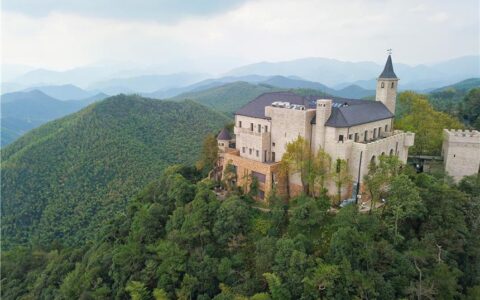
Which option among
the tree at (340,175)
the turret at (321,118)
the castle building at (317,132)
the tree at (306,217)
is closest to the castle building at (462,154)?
the castle building at (317,132)

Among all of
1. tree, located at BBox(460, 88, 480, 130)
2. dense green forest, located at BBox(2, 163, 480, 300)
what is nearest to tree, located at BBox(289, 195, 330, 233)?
dense green forest, located at BBox(2, 163, 480, 300)

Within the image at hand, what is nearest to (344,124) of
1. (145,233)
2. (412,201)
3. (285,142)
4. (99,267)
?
(285,142)

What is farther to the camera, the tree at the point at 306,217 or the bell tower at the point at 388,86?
the bell tower at the point at 388,86

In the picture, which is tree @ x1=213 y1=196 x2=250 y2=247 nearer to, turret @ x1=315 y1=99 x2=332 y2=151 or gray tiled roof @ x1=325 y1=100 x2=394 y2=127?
turret @ x1=315 y1=99 x2=332 y2=151

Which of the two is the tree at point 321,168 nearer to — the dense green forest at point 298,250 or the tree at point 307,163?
the tree at point 307,163

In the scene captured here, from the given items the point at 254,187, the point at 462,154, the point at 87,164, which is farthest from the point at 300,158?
the point at 87,164

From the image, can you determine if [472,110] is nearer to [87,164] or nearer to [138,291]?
[138,291]

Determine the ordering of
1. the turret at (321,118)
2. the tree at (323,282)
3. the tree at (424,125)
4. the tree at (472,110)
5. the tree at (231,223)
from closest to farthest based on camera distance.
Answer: the tree at (323,282)
the tree at (231,223)
the turret at (321,118)
the tree at (424,125)
the tree at (472,110)
